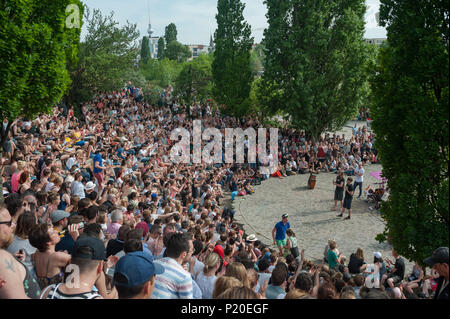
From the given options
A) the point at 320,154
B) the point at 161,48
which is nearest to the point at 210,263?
the point at 320,154

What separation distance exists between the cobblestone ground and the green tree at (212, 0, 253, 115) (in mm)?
13954

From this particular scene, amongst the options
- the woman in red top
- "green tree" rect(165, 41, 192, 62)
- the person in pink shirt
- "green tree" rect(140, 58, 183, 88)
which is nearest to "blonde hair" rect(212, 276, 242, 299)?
the person in pink shirt

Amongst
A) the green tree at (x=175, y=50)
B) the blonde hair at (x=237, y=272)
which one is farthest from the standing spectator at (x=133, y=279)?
the green tree at (x=175, y=50)

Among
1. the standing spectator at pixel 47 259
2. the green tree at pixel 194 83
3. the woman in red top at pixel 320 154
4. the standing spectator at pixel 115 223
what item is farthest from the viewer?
the green tree at pixel 194 83

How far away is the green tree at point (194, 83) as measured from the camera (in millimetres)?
37750

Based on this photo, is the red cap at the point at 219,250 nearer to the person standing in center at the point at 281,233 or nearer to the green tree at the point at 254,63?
the person standing in center at the point at 281,233

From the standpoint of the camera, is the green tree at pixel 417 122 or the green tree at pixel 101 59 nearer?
the green tree at pixel 417 122

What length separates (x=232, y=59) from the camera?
35.6 meters

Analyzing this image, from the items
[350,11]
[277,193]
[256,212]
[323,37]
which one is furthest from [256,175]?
[350,11]

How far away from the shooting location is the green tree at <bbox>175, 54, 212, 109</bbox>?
3775cm

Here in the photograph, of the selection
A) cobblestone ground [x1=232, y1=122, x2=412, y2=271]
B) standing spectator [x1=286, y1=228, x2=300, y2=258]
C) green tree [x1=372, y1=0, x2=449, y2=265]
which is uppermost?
green tree [x1=372, y1=0, x2=449, y2=265]

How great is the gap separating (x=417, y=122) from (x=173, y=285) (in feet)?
14.5

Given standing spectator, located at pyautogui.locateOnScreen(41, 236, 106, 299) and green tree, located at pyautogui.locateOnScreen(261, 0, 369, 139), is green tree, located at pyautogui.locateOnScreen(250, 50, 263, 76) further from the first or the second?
standing spectator, located at pyautogui.locateOnScreen(41, 236, 106, 299)

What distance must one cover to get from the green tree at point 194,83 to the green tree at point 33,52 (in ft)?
87.8
